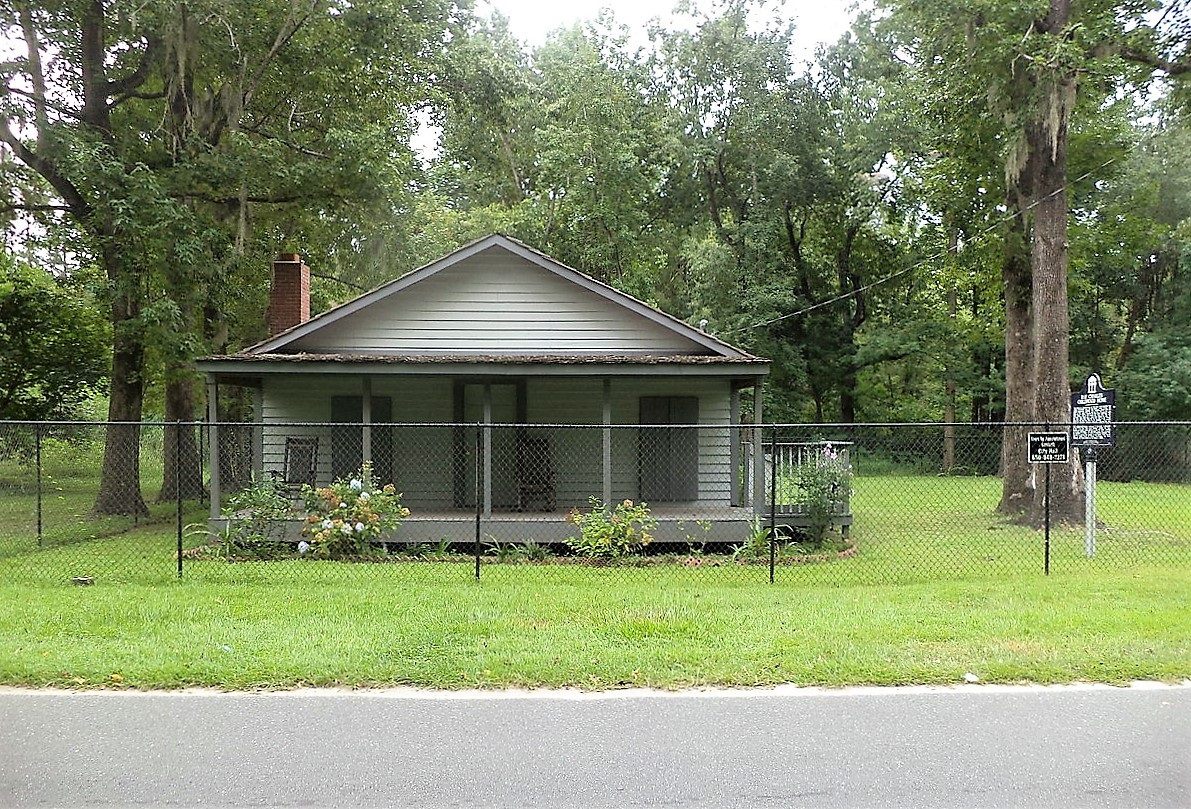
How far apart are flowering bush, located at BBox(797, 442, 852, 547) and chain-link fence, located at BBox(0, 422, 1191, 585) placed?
3cm

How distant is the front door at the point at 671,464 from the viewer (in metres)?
14.5

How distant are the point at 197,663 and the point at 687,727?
3.60 meters

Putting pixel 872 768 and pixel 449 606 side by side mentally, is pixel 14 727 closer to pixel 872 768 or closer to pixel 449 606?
pixel 449 606

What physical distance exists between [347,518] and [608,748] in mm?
7370

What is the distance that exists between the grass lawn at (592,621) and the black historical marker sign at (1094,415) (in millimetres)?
1527

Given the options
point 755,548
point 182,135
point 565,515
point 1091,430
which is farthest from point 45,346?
point 1091,430

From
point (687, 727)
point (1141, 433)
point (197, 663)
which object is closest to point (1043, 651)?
point (687, 727)

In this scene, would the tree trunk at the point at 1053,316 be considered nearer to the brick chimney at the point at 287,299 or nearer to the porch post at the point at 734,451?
the porch post at the point at 734,451

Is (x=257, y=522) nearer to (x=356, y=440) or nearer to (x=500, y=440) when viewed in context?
(x=356, y=440)

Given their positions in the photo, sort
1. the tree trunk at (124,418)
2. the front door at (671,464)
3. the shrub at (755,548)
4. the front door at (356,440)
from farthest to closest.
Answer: the tree trunk at (124,418)
the front door at (671,464)
the front door at (356,440)
the shrub at (755,548)

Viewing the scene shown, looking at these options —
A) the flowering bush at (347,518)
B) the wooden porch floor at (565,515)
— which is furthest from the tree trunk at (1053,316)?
the flowering bush at (347,518)

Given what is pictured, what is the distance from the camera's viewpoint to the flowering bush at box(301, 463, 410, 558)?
36.9 ft

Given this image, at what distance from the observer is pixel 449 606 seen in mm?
8141

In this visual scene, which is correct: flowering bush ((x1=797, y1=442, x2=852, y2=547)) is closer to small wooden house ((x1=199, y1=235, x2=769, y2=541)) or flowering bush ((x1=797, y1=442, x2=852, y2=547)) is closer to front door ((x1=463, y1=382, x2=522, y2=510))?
small wooden house ((x1=199, y1=235, x2=769, y2=541))
